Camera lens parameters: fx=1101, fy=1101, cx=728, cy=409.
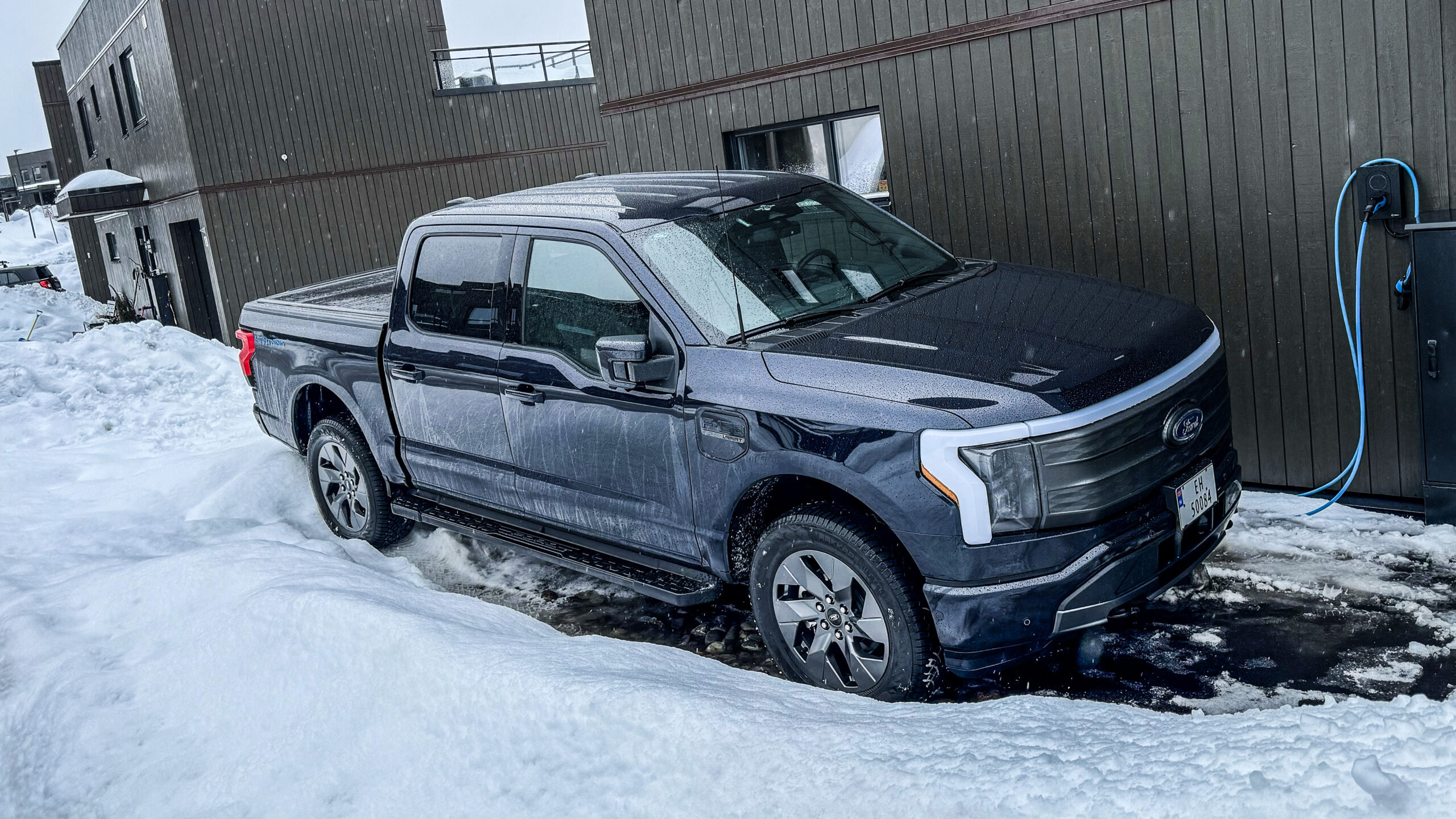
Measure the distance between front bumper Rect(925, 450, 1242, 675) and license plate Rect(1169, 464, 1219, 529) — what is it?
0.07m

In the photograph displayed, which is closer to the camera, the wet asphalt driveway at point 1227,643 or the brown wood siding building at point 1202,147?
the wet asphalt driveway at point 1227,643

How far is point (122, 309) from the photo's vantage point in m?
21.0

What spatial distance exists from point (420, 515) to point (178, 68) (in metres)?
14.0

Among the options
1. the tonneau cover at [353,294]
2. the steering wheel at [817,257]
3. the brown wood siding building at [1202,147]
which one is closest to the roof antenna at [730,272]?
the steering wheel at [817,257]

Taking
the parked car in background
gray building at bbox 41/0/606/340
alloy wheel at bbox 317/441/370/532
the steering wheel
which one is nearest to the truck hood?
the steering wheel

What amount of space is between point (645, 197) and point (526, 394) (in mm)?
1069

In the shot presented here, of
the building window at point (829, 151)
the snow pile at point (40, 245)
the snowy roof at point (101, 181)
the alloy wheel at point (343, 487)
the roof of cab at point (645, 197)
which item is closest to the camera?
the roof of cab at point (645, 197)

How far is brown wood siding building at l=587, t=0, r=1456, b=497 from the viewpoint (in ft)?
18.1

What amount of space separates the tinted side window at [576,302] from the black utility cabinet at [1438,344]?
11.8 ft

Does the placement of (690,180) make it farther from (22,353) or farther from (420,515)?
(22,353)

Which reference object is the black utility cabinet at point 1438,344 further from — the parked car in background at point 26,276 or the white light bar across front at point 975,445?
the parked car in background at point 26,276

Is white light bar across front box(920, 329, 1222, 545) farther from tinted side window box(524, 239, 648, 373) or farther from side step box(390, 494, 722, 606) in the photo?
tinted side window box(524, 239, 648, 373)

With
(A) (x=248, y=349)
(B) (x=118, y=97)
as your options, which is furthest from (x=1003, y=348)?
→ (B) (x=118, y=97)

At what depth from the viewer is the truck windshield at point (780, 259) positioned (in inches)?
179
